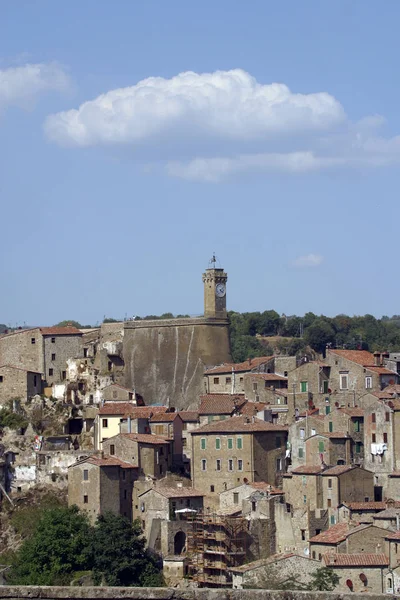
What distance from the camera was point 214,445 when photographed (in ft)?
200

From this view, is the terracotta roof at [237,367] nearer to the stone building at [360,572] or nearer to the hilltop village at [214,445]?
the hilltop village at [214,445]

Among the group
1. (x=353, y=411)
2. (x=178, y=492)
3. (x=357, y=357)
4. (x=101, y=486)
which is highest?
(x=357, y=357)

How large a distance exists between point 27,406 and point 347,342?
52.1m

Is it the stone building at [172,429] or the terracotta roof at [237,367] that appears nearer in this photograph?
the stone building at [172,429]

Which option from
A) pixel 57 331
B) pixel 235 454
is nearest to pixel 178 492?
pixel 235 454

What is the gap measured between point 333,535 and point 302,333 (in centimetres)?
7067

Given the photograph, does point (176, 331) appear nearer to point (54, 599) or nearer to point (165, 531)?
point (165, 531)

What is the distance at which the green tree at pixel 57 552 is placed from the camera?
2266 inches

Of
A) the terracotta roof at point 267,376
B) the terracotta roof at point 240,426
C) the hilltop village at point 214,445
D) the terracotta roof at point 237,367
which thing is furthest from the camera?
the terracotta roof at point 237,367

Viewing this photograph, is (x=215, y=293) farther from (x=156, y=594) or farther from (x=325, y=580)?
(x=156, y=594)

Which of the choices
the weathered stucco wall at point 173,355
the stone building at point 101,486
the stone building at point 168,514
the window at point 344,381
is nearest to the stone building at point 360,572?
the stone building at point 168,514

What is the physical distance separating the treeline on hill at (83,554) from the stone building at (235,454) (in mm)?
4668

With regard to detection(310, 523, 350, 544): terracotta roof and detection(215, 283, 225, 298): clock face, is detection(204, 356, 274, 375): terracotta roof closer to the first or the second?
detection(215, 283, 225, 298): clock face

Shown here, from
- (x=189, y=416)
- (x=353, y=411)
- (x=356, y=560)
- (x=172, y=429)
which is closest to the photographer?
(x=356, y=560)
